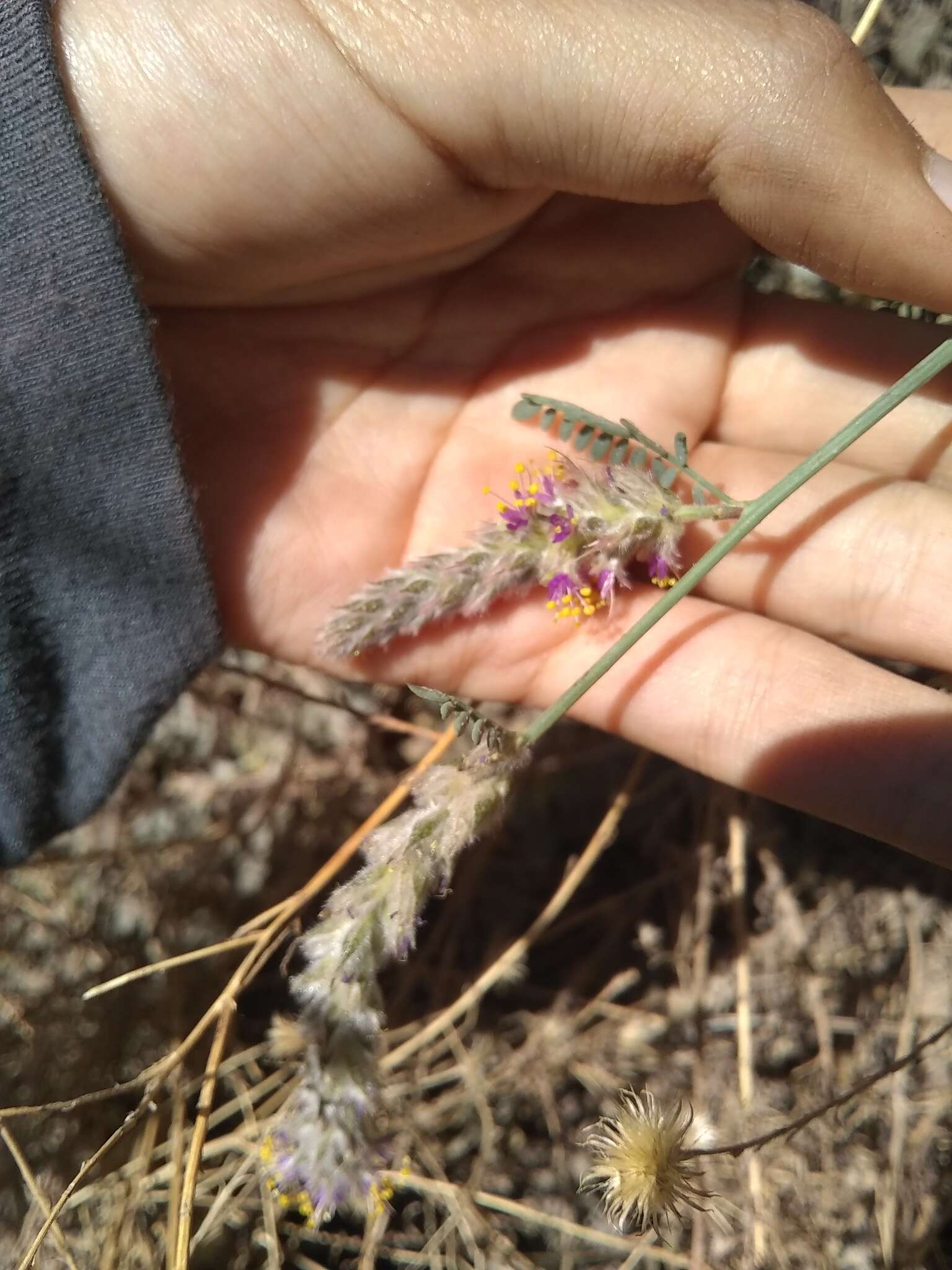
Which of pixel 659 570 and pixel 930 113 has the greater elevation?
pixel 930 113

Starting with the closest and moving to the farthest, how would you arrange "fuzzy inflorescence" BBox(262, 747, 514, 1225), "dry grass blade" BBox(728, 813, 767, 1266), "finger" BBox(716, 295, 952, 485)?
1. "fuzzy inflorescence" BBox(262, 747, 514, 1225)
2. "finger" BBox(716, 295, 952, 485)
3. "dry grass blade" BBox(728, 813, 767, 1266)

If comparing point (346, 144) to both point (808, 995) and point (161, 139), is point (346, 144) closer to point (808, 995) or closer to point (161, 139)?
point (161, 139)

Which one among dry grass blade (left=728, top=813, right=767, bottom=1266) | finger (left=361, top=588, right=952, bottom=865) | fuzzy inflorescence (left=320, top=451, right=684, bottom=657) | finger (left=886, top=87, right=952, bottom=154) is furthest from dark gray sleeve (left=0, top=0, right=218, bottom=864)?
finger (left=886, top=87, right=952, bottom=154)

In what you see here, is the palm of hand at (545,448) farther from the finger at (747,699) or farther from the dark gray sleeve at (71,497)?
the dark gray sleeve at (71,497)

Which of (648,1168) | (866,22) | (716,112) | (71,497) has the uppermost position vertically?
(866,22)

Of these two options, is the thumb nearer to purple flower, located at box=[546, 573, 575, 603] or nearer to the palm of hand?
the palm of hand

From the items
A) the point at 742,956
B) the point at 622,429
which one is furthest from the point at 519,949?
the point at 622,429

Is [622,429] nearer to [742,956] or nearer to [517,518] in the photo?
[517,518]
